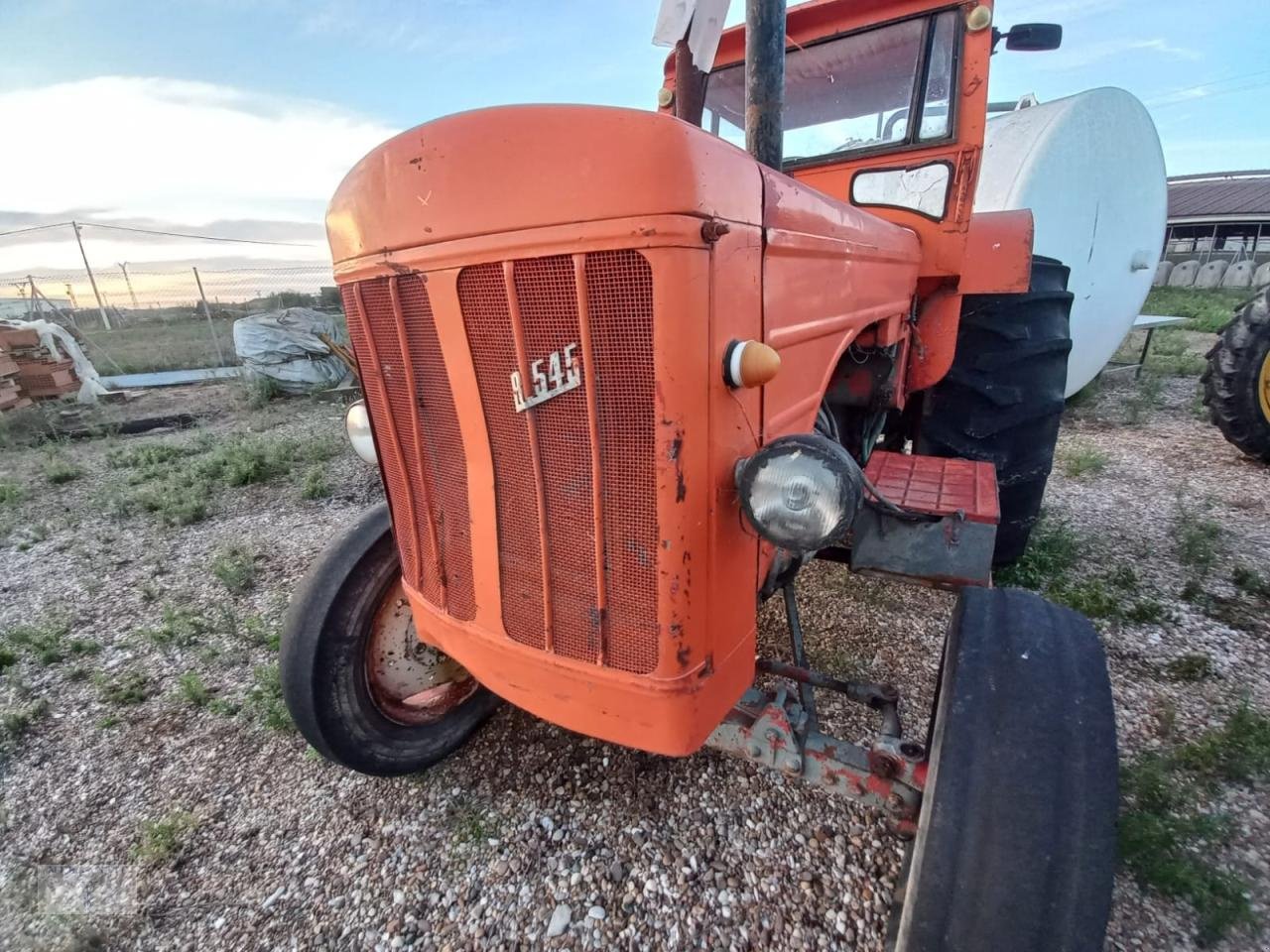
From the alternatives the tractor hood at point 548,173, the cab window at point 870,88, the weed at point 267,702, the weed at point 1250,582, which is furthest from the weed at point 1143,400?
the weed at point 267,702

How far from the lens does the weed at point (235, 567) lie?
3.35 metres

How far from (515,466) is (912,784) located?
1.07 metres

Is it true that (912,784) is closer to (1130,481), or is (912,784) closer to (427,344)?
(427,344)

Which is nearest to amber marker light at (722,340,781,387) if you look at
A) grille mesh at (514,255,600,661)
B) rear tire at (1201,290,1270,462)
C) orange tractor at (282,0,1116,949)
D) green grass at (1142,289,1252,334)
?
orange tractor at (282,0,1116,949)

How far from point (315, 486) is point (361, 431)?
11.1ft

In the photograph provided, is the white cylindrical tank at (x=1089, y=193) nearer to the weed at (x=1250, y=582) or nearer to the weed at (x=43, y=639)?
the weed at (x=1250, y=582)

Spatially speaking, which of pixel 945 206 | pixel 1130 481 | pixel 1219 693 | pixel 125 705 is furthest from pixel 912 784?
pixel 1130 481

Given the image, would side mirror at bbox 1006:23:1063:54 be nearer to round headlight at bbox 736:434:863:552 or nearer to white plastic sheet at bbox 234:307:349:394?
round headlight at bbox 736:434:863:552

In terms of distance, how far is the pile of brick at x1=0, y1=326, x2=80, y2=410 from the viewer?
7418 mm

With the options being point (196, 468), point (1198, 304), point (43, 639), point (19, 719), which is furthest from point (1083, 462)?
point (1198, 304)

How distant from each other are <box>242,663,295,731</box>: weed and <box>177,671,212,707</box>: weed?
0.15 m

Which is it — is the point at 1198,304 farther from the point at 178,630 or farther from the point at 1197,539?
the point at 178,630

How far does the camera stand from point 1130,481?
4.27m

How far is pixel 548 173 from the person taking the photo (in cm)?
100
